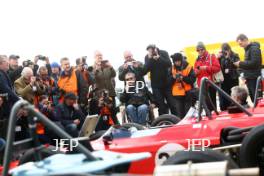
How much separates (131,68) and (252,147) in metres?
5.39

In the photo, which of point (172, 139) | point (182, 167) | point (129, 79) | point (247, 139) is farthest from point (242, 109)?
point (129, 79)

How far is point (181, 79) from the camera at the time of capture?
9812 mm

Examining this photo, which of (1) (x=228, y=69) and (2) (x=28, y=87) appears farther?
(1) (x=228, y=69)

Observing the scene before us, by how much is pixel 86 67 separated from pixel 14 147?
703 cm

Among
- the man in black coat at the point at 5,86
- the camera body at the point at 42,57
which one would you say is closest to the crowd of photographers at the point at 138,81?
the man in black coat at the point at 5,86

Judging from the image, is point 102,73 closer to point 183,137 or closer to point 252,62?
point 252,62

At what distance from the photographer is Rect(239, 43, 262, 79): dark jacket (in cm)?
978

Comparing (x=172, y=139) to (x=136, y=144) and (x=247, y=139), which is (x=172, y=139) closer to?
(x=136, y=144)

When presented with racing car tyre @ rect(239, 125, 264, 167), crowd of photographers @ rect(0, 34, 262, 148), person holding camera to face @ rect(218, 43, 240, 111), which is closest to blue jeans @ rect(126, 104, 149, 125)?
crowd of photographers @ rect(0, 34, 262, 148)

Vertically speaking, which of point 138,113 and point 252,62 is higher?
point 252,62

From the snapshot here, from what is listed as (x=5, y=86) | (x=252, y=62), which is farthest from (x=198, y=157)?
(x=252, y=62)

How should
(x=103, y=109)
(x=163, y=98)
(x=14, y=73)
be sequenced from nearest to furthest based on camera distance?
(x=103, y=109)
(x=14, y=73)
(x=163, y=98)

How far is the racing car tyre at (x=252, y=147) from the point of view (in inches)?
181

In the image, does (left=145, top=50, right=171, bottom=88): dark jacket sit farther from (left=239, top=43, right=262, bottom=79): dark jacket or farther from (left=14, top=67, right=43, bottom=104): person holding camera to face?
(left=14, top=67, right=43, bottom=104): person holding camera to face
